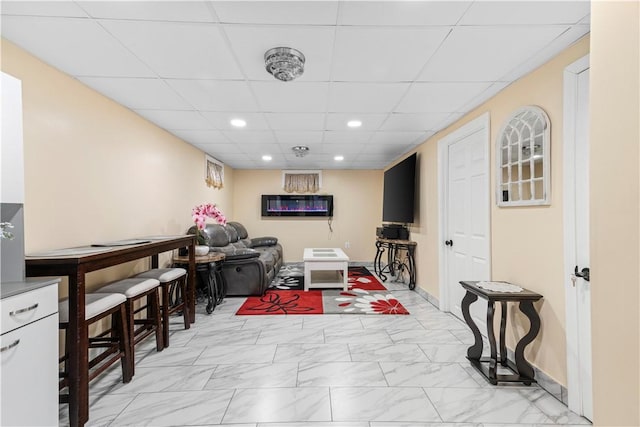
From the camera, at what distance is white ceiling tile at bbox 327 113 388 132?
309 cm

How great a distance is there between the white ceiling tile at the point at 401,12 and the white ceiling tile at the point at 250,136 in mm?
2316

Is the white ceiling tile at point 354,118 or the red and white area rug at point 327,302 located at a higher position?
the white ceiling tile at point 354,118

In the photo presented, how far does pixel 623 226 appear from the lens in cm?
87

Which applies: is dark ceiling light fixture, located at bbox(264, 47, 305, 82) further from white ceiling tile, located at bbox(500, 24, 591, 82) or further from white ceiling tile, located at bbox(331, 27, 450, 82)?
white ceiling tile, located at bbox(500, 24, 591, 82)

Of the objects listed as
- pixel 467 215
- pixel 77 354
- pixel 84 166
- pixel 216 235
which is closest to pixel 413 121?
pixel 467 215

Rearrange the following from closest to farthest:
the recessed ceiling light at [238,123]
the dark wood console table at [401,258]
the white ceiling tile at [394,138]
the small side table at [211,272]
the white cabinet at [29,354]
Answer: the white cabinet at [29,354]
the recessed ceiling light at [238,123]
the small side table at [211,272]
the white ceiling tile at [394,138]
the dark wood console table at [401,258]

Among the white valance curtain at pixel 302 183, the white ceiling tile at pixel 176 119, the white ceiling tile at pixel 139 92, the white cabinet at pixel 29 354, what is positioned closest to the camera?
the white cabinet at pixel 29 354

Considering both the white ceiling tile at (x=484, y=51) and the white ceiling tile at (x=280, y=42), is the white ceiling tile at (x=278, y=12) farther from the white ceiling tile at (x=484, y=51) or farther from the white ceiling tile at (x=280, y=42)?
the white ceiling tile at (x=484, y=51)

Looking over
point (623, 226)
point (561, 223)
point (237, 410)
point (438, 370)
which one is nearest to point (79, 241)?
point (237, 410)

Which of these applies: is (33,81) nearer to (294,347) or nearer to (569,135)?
(294,347)

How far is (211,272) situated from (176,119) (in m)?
1.89

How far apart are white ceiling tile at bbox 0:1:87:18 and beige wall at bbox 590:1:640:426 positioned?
91.5 inches

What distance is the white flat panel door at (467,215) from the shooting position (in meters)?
2.89

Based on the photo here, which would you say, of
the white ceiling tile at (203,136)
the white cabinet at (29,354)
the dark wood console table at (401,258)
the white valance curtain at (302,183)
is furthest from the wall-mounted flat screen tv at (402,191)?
the white cabinet at (29,354)
